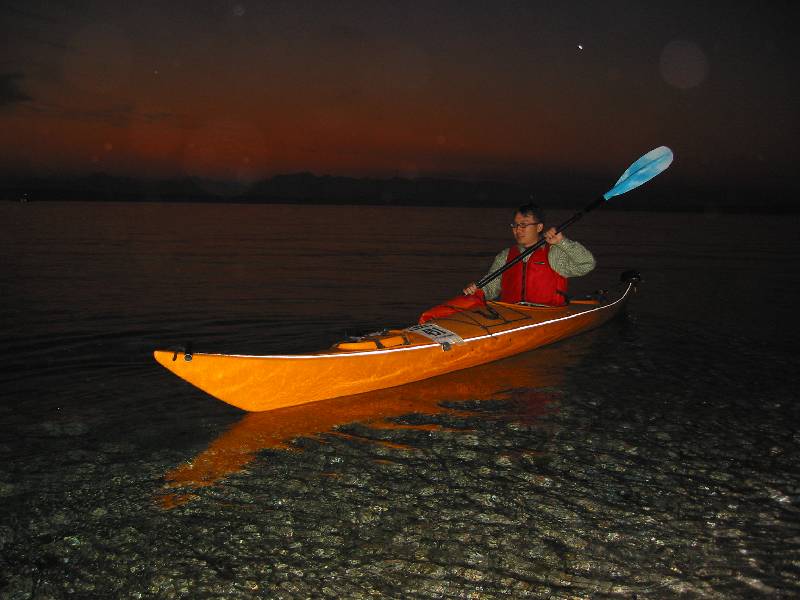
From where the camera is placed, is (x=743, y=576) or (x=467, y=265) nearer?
(x=743, y=576)

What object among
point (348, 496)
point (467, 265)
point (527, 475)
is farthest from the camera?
point (467, 265)

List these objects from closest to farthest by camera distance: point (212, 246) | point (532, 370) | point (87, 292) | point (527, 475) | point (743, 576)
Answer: point (743, 576)
point (527, 475)
point (532, 370)
point (87, 292)
point (212, 246)

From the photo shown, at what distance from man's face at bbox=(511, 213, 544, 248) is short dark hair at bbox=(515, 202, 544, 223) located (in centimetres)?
4

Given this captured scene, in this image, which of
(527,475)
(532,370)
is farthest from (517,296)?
(527,475)

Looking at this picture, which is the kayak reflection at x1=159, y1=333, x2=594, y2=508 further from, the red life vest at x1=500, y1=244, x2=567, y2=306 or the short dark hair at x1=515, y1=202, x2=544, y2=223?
the short dark hair at x1=515, y1=202, x2=544, y2=223

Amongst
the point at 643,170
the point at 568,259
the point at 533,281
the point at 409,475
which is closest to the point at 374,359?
the point at 409,475

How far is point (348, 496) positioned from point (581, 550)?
4.97 ft

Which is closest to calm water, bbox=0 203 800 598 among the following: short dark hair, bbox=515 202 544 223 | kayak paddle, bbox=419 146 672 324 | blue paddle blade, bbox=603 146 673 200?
kayak paddle, bbox=419 146 672 324

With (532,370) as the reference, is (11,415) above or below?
below

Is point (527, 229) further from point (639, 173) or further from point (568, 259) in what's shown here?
point (639, 173)

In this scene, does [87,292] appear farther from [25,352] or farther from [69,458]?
[69,458]

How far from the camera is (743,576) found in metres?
3.29

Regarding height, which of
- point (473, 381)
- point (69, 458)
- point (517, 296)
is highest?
point (517, 296)

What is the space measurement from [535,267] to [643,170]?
229cm
